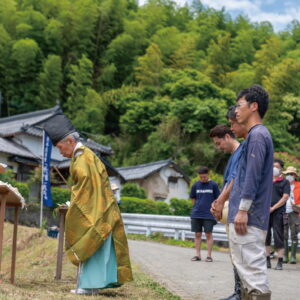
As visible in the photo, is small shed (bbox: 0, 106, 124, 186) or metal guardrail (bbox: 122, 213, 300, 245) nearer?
metal guardrail (bbox: 122, 213, 300, 245)

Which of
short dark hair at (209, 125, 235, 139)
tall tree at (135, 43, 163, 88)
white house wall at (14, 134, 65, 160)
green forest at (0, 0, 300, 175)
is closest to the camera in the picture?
short dark hair at (209, 125, 235, 139)

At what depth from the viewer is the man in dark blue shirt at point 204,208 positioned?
1028 centimetres

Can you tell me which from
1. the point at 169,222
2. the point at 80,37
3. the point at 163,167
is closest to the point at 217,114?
the point at 163,167

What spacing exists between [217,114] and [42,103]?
13.8 metres

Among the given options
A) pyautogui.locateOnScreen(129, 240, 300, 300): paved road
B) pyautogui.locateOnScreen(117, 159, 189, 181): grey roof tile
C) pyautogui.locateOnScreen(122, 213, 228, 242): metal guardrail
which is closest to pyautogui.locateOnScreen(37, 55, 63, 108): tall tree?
pyautogui.locateOnScreen(117, 159, 189, 181): grey roof tile

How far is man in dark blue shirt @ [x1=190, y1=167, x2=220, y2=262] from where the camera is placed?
33.7 ft

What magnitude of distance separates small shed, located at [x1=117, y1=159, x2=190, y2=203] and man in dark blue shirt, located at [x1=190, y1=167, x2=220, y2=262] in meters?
24.3

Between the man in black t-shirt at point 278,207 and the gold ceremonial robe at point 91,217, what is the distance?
438 centimetres

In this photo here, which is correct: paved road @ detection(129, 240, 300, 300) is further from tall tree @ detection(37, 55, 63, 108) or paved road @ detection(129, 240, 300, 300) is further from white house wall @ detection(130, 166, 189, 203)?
tall tree @ detection(37, 55, 63, 108)

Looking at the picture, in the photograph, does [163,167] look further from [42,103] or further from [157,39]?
[157,39]

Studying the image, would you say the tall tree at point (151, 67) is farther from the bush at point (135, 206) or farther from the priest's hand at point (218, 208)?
the priest's hand at point (218, 208)

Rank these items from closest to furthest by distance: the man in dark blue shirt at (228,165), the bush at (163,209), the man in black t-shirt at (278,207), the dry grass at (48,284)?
the man in dark blue shirt at (228,165)
the dry grass at (48,284)
the man in black t-shirt at (278,207)
the bush at (163,209)

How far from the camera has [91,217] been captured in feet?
18.3

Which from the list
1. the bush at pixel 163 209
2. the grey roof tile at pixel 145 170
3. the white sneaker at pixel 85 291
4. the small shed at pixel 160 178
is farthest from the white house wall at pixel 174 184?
the white sneaker at pixel 85 291
